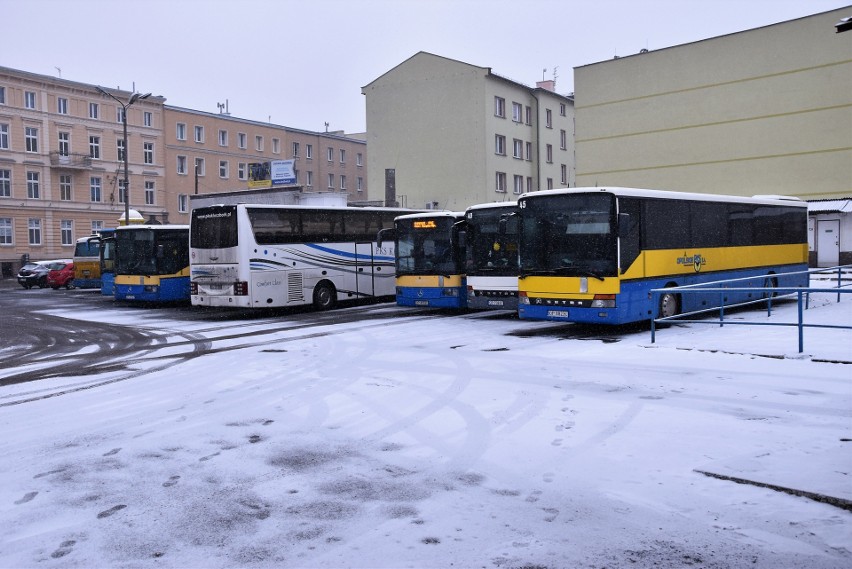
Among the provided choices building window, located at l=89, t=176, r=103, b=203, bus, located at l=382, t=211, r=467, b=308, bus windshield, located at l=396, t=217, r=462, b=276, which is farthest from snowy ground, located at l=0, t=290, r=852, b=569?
building window, located at l=89, t=176, r=103, b=203

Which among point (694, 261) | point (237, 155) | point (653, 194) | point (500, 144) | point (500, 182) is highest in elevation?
point (237, 155)

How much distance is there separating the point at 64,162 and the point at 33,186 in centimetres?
281

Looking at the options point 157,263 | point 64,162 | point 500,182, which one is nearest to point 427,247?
point 157,263

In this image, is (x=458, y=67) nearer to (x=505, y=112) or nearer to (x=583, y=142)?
(x=505, y=112)

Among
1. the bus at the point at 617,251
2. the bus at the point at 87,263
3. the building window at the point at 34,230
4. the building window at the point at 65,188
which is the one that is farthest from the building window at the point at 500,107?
the bus at the point at 617,251

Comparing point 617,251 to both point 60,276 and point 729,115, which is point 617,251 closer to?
point 729,115

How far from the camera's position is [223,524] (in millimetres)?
5129

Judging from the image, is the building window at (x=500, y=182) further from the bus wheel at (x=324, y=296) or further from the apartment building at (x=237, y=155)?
the bus wheel at (x=324, y=296)

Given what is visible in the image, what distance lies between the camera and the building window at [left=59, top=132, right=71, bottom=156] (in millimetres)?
58656

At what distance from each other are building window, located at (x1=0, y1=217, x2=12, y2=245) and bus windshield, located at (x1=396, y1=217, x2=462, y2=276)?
143ft

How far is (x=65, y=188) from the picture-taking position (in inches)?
2324

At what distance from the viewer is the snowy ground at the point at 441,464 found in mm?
4691

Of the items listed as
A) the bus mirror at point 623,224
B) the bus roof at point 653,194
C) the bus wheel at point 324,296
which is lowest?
the bus wheel at point 324,296

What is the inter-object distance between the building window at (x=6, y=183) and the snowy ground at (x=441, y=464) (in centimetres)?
5098
